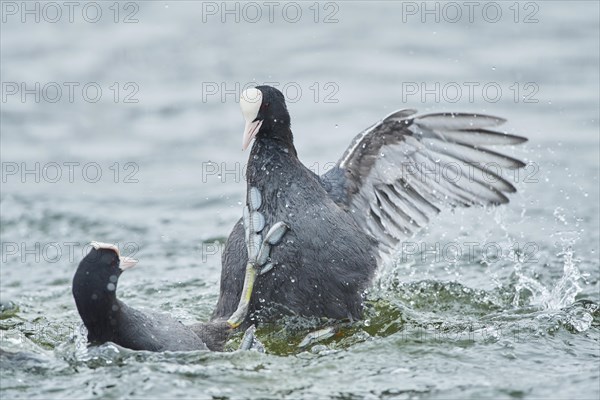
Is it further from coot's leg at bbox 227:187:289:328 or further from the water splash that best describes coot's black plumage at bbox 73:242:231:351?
the water splash

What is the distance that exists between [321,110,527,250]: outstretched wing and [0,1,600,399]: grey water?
1.34 ft

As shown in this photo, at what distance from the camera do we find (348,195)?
24.1 feet

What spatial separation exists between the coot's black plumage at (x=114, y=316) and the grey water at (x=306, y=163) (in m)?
0.12

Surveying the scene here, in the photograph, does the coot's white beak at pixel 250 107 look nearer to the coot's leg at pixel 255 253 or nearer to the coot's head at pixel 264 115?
the coot's head at pixel 264 115

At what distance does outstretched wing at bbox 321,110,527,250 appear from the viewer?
7488 mm

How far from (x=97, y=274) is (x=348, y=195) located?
227cm

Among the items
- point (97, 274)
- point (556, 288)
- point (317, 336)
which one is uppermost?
point (97, 274)

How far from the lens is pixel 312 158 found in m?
10.6

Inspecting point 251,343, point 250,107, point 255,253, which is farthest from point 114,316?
point 250,107

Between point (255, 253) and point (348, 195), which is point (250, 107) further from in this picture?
point (348, 195)

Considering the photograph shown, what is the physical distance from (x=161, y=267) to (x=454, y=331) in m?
2.98

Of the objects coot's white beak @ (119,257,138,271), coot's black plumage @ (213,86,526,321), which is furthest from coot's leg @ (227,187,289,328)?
coot's white beak @ (119,257,138,271)

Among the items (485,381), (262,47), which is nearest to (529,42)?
(262,47)

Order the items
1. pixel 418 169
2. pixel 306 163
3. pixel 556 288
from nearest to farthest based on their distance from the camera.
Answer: pixel 556 288, pixel 418 169, pixel 306 163
